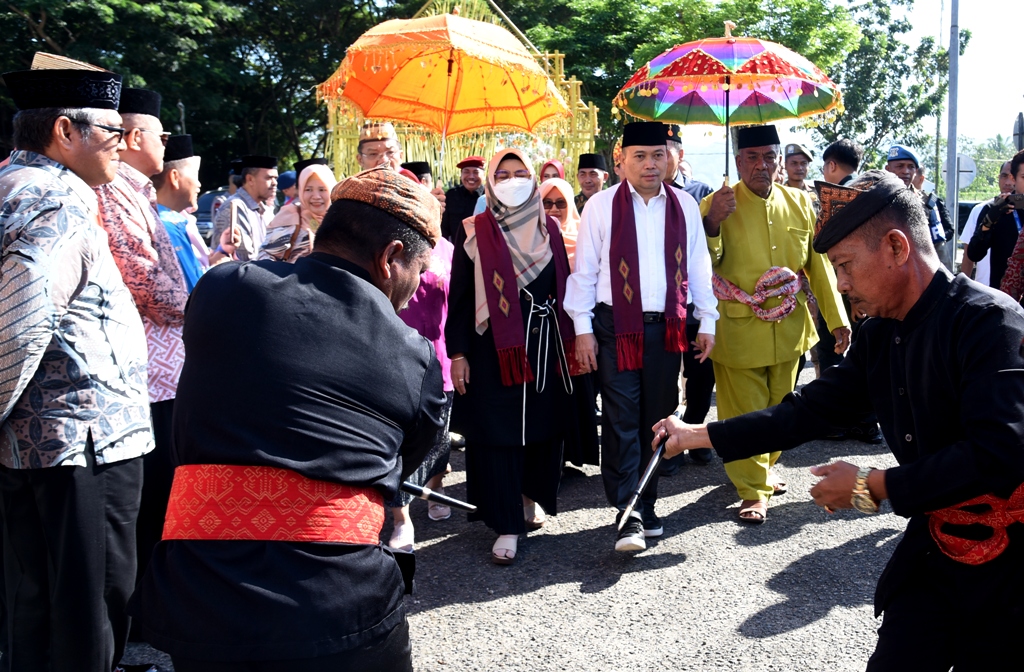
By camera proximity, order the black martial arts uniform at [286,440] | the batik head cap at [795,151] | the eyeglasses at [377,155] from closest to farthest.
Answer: the black martial arts uniform at [286,440] < the eyeglasses at [377,155] < the batik head cap at [795,151]

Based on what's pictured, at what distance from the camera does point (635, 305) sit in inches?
192

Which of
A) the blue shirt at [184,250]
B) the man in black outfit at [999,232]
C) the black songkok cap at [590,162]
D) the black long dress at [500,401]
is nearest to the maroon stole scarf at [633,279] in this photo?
the black long dress at [500,401]

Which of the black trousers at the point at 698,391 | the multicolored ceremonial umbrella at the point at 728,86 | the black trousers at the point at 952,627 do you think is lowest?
the black trousers at the point at 698,391

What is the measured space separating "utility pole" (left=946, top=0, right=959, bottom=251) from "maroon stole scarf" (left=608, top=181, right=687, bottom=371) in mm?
12750

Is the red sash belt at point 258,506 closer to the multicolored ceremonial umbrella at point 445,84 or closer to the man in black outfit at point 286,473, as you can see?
the man in black outfit at point 286,473

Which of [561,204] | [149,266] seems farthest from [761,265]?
[149,266]

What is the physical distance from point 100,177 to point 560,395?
278cm

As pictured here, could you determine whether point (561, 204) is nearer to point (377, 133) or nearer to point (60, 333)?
point (377, 133)

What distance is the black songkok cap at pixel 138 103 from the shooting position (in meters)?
3.89

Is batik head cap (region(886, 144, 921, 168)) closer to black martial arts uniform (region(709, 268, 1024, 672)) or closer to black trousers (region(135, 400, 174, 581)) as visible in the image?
black martial arts uniform (region(709, 268, 1024, 672))

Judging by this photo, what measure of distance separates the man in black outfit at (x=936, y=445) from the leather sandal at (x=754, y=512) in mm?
2746

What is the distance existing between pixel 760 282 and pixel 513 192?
62.4 inches

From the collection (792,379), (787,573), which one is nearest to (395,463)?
(787,573)

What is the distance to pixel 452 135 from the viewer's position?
7.23 meters
